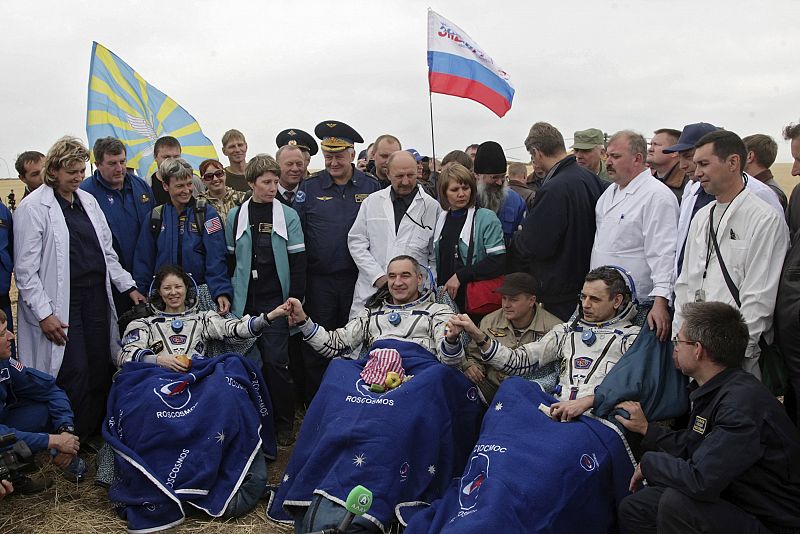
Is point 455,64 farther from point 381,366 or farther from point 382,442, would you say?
point 382,442

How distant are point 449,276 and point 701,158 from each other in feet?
7.52

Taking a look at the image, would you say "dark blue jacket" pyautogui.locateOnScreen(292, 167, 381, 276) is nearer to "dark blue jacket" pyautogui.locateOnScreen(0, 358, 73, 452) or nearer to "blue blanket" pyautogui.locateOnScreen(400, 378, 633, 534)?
"dark blue jacket" pyautogui.locateOnScreen(0, 358, 73, 452)

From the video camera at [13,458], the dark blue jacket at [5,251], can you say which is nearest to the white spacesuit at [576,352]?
the video camera at [13,458]

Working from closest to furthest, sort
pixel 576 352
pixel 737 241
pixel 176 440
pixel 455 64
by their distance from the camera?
pixel 737 241 → pixel 176 440 → pixel 576 352 → pixel 455 64

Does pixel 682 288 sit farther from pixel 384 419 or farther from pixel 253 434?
pixel 253 434

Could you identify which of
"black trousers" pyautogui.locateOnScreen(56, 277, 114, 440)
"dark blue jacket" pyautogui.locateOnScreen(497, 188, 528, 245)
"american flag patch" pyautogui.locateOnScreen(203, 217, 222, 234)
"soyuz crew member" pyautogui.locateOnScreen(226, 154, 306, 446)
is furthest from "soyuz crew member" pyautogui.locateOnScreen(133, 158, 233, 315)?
"dark blue jacket" pyautogui.locateOnScreen(497, 188, 528, 245)

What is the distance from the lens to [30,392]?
4.98m

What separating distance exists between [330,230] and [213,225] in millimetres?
Answer: 973

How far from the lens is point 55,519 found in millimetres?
4777

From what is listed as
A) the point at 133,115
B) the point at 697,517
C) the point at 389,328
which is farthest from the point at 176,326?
the point at 133,115

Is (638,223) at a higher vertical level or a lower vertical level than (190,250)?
higher

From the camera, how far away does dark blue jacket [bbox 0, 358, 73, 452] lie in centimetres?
484

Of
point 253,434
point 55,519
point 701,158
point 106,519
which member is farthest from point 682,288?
point 55,519

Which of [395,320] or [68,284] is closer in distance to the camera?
[395,320]
